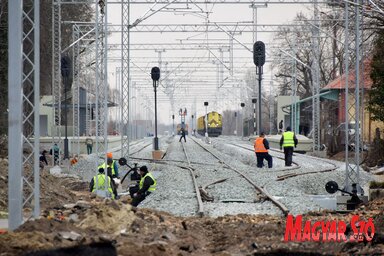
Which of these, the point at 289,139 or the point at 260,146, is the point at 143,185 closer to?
the point at 260,146

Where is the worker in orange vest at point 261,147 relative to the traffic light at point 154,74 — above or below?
below

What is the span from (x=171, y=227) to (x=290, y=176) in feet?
44.3

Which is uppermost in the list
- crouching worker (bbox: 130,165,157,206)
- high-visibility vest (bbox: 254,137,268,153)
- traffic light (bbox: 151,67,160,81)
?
traffic light (bbox: 151,67,160,81)

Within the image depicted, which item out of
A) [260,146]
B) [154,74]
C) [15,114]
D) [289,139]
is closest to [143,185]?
[15,114]

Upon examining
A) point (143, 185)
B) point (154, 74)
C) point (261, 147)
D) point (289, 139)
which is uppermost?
point (154, 74)

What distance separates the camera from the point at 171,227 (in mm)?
12586

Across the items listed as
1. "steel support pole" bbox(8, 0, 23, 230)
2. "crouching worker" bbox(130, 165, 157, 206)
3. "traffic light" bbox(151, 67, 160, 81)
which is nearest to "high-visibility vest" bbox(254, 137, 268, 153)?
"traffic light" bbox(151, 67, 160, 81)

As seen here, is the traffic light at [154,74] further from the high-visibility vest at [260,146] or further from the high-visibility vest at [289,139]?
the high-visibility vest at [289,139]

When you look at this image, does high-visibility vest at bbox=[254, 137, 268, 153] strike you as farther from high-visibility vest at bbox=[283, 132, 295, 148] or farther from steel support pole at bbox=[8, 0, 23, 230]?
steel support pole at bbox=[8, 0, 23, 230]

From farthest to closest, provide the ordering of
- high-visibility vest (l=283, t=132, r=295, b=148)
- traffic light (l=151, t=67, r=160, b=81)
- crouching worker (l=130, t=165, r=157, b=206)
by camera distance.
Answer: traffic light (l=151, t=67, r=160, b=81) → high-visibility vest (l=283, t=132, r=295, b=148) → crouching worker (l=130, t=165, r=157, b=206)

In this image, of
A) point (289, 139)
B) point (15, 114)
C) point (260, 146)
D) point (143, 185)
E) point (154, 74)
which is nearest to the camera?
point (15, 114)

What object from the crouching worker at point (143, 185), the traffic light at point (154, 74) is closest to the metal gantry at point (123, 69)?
the traffic light at point (154, 74)

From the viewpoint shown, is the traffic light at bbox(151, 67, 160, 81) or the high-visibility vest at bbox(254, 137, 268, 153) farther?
the traffic light at bbox(151, 67, 160, 81)

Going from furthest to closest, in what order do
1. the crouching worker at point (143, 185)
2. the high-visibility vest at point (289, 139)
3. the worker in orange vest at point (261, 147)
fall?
the high-visibility vest at point (289, 139) < the worker in orange vest at point (261, 147) < the crouching worker at point (143, 185)
